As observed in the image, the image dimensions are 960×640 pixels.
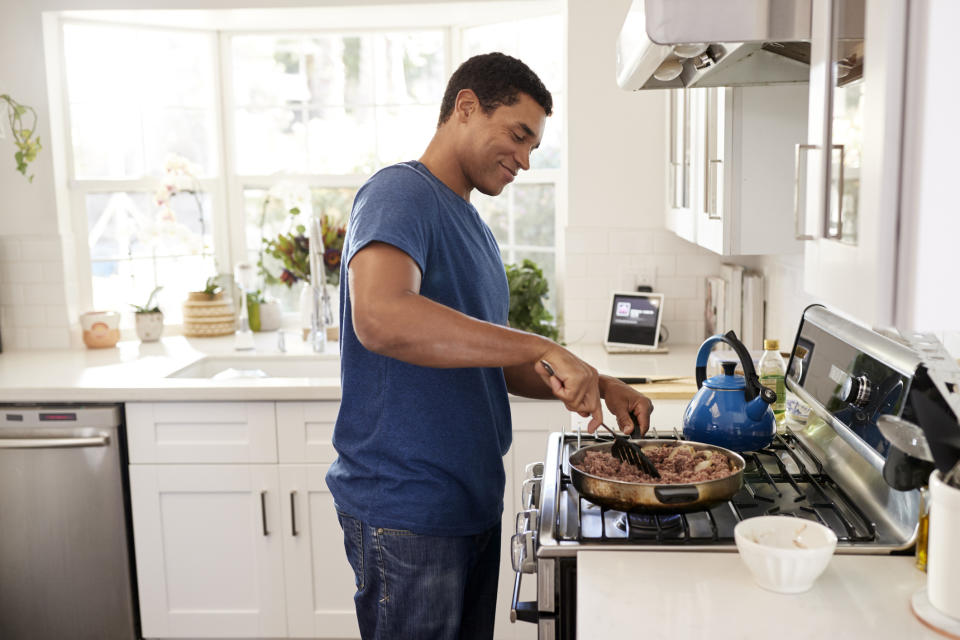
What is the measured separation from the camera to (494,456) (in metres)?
1.76

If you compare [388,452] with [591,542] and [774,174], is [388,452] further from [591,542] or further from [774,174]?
[774,174]

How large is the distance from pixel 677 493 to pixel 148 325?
283 cm

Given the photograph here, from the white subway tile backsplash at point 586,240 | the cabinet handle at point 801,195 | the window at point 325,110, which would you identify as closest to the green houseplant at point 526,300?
the white subway tile backsplash at point 586,240

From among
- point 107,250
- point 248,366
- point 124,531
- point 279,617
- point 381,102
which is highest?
point 381,102

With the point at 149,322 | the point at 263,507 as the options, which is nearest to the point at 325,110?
the point at 149,322

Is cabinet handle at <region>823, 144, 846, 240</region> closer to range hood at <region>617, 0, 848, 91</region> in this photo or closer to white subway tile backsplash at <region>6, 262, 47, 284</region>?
range hood at <region>617, 0, 848, 91</region>

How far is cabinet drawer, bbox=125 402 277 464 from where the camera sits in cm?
290

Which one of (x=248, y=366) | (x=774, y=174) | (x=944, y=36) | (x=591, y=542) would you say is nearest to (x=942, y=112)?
(x=944, y=36)

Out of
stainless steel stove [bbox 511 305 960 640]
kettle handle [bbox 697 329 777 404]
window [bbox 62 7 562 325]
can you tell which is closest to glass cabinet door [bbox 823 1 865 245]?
stainless steel stove [bbox 511 305 960 640]

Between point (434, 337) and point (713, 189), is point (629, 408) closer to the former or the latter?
point (434, 337)

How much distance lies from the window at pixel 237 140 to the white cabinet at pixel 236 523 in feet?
3.74

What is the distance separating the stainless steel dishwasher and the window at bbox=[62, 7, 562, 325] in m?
0.99

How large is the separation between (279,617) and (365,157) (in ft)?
6.19

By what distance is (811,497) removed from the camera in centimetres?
154
